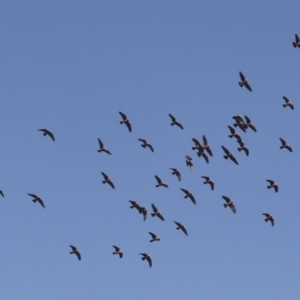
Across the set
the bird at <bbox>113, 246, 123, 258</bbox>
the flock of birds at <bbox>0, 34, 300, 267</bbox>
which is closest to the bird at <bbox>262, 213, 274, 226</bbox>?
the flock of birds at <bbox>0, 34, 300, 267</bbox>

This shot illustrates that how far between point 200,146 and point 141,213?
9.98 meters

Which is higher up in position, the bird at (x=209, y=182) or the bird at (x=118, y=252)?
the bird at (x=209, y=182)

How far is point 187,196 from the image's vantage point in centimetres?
8950

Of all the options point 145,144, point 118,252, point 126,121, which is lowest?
point 118,252

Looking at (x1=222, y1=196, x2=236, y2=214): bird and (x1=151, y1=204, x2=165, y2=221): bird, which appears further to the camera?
(x1=222, y1=196, x2=236, y2=214): bird

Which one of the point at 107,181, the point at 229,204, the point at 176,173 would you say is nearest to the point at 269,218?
the point at 229,204

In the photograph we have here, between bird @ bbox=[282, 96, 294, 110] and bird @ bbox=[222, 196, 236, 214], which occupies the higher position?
bird @ bbox=[282, 96, 294, 110]

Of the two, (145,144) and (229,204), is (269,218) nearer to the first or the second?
(229,204)

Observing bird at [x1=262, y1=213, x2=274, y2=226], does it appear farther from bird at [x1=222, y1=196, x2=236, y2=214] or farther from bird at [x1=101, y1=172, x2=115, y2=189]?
bird at [x1=101, y1=172, x2=115, y2=189]

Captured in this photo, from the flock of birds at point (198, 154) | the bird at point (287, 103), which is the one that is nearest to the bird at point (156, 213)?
the flock of birds at point (198, 154)

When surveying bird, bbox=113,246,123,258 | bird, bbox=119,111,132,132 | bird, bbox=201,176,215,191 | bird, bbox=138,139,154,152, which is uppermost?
bird, bbox=119,111,132,132

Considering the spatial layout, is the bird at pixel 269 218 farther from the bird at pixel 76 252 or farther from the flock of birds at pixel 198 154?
the bird at pixel 76 252

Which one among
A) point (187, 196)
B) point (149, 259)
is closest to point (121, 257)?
point (149, 259)

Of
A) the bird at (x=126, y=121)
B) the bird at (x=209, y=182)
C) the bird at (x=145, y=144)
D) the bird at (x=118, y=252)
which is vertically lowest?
the bird at (x=118, y=252)
